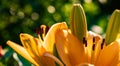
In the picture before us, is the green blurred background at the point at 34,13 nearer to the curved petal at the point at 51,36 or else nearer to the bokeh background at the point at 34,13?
the bokeh background at the point at 34,13

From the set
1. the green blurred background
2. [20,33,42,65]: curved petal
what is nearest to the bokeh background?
the green blurred background

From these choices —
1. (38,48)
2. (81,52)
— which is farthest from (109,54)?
(38,48)

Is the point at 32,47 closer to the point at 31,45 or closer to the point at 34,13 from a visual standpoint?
the point at 31,45

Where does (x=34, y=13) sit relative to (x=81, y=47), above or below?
below

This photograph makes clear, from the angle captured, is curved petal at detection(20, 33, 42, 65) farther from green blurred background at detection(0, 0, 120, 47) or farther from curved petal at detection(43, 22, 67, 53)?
green blurred background at detection(0, 0, 120, 47)

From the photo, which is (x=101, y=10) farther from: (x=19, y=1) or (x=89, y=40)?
(x=89, y=40)

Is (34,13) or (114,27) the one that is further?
(34,13)
